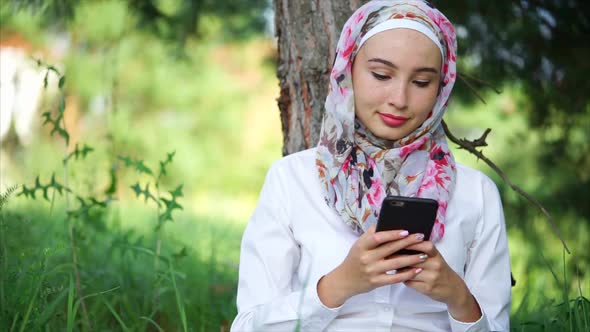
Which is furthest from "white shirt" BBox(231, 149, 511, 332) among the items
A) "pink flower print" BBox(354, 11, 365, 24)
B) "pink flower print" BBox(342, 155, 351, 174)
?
"pink flower print" BBox(354, 11, 365, 24)

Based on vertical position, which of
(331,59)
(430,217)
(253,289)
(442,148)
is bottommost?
(253,289)

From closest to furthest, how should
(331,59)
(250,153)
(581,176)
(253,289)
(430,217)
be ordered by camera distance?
(430,217)
(253,289)
(331,59)
(581,176)
(250,153)

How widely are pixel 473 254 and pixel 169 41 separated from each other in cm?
348

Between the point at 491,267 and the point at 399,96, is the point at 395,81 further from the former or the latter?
the point at 491,267

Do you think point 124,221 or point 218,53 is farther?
point 218,53

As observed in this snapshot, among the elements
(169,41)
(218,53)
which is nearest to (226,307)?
(169,41)

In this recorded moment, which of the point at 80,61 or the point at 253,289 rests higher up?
the point at 80,61

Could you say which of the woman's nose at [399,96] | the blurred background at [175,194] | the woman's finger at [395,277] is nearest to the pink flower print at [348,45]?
the woman's nose at [399,96]

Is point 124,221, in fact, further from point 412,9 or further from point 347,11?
point 412,9

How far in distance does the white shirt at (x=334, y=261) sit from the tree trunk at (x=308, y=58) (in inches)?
26.0

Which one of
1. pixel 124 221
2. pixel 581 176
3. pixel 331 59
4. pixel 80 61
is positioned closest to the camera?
pixel 331 59

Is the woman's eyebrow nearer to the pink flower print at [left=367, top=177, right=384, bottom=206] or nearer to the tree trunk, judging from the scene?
the pink flower print at [left=367, top=177, right=384, bottom=206]

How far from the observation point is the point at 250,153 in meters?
16.2

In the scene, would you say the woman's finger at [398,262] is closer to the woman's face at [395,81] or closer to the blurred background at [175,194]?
the woman's face at [395,81]
